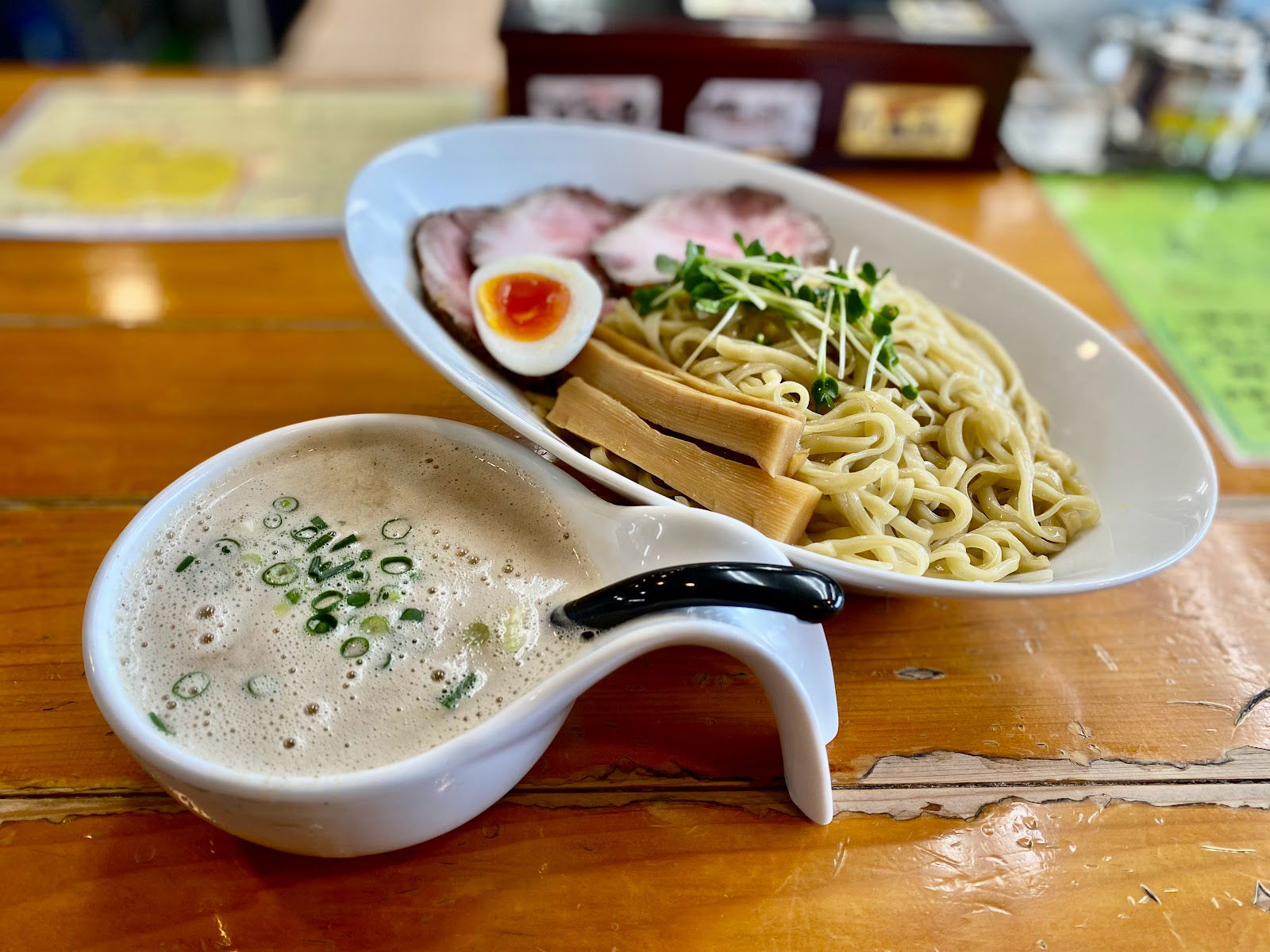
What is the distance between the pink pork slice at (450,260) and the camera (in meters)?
1.32

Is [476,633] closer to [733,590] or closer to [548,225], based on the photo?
[733,590]

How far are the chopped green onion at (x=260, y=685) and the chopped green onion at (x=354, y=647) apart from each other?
2.6 inches

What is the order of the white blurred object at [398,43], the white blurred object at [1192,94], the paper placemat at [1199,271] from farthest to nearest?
the white blurred object at [398,43]
the white blurred object at [1192,94]
the paper placemat at [1199,271]

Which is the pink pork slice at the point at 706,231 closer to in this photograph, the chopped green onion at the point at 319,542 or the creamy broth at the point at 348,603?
the creamy broth at the point at 348,603

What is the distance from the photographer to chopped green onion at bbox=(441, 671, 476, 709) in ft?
2.66

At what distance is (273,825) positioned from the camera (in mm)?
731

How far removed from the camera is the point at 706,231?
154 centimetres

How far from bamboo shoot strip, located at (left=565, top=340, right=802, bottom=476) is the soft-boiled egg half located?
1.5 inches

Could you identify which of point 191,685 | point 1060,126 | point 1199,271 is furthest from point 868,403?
point 1060,126

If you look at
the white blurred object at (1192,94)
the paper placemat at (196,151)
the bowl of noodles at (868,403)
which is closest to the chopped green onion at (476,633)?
the bowl of noodles at (868,403)

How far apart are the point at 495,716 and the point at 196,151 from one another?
6.33ft

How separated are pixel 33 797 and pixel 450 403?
621mm

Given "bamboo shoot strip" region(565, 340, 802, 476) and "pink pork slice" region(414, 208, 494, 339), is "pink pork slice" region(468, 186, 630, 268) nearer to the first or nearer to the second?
"pink pork slice" region(414, 208, 494, 339)

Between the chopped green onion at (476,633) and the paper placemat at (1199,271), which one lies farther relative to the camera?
the paper placemat at (1199,271)
